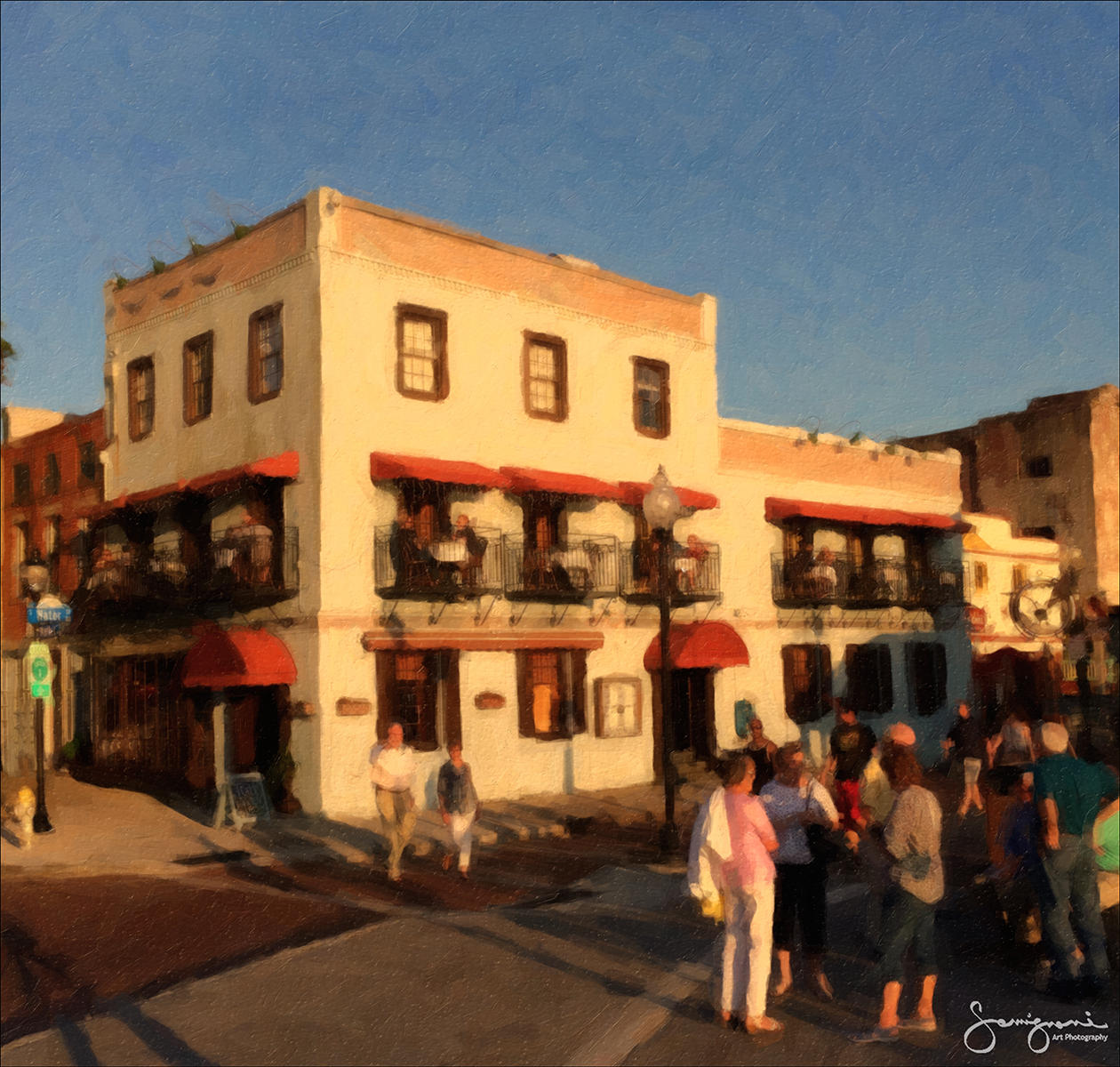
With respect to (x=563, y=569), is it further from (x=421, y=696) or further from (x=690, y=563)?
(x=421, y=696)

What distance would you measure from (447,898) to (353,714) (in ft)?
24.0

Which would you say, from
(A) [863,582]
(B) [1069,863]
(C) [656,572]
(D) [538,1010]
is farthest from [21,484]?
(B) [1069,863]

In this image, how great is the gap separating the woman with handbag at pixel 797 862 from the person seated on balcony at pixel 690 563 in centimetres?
1576

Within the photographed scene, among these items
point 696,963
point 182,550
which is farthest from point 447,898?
point 182,550

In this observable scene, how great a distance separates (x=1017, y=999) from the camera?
26.3ft

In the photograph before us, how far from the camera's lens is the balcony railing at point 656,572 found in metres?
24.2

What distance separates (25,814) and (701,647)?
12.3 meters

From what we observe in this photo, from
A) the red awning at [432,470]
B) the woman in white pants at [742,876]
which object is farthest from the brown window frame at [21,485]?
the woman in white pants at [742,876]

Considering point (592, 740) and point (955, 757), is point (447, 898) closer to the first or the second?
point (955, 757)

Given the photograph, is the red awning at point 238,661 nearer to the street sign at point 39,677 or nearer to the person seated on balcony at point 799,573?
the street sign at point 39,677

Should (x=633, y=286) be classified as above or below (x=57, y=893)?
above

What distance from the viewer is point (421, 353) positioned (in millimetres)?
21594

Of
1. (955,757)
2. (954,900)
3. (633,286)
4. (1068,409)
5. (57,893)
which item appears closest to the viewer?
(954,900)

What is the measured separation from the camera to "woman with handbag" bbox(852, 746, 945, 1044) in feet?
24.1
